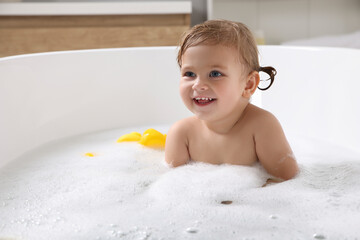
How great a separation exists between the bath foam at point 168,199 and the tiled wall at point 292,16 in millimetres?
1952

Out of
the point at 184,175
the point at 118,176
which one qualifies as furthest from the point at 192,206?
the point at 118,176

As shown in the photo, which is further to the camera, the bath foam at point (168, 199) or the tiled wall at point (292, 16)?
the tiled wall at point (292, 16)

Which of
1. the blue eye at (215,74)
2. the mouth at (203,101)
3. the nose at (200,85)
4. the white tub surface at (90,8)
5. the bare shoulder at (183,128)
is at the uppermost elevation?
the white tub surface at (90,8)

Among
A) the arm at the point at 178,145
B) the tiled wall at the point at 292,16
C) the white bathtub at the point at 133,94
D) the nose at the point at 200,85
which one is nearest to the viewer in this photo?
the nose at the point at 200,85

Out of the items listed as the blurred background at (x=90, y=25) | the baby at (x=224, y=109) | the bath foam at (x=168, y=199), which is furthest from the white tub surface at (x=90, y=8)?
the baby at (x=224, y=109)

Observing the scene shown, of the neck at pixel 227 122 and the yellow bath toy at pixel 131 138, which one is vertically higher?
the neck at pixel 227 122

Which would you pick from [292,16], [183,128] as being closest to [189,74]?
[183,128]

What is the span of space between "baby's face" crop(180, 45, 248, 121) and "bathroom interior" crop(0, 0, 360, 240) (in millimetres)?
147

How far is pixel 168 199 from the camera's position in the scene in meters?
0.90

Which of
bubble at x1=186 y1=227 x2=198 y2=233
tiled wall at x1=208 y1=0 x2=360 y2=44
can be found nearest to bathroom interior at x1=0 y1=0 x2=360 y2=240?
bubble at x1=186 y1=227 x2=198 y2=233

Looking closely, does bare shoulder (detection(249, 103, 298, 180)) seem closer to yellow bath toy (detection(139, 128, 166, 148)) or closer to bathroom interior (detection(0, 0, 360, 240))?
bathroom interior (detection(0, 0, 360, 240))

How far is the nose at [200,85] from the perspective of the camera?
0.97 m

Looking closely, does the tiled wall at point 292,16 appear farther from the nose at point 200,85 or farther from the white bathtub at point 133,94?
the nose at point 200,85

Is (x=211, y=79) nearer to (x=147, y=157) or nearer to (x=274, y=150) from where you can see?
(x=274, y=150)
